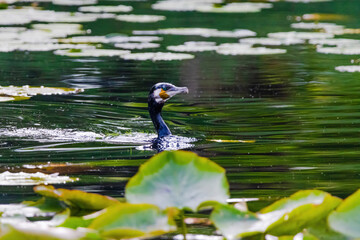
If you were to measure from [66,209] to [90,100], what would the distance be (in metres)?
5.19

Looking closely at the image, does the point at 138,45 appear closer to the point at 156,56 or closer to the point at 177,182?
the point at 156,56

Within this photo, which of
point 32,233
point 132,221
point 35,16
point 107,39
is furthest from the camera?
point 35,16

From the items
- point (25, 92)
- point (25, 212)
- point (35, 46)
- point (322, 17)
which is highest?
point (25, 212)

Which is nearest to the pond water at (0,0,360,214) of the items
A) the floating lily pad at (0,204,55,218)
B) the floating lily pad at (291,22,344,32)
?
the floating lily pad at (291,22,344,32)

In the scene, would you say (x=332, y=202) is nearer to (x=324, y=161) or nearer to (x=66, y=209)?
(x=66, y=209)

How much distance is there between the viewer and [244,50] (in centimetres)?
1060

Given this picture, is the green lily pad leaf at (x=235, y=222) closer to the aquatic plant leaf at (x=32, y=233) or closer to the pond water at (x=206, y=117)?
the aquatic plant leaf at (x=32, y=233)

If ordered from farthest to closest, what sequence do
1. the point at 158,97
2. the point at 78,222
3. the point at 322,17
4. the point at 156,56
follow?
the point at 322,17 < the point at 156,56 < the point at 158,97 < the point at 78,222

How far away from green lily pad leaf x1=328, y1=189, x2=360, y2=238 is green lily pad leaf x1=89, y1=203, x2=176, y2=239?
0.43m

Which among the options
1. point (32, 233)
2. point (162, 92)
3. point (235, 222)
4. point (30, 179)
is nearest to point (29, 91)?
point (162, 92)

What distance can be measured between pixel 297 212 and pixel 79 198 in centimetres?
72

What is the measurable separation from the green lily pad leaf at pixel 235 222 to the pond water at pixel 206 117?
4.35 feet

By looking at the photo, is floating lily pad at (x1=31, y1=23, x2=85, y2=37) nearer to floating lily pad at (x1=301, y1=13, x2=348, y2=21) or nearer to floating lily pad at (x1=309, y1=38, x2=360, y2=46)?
floating lily pad at (x1=309, y1=38, x2=360, y2=46)

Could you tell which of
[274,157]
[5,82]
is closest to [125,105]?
[5,82]
